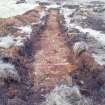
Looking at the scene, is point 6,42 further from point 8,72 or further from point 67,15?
point 67,15

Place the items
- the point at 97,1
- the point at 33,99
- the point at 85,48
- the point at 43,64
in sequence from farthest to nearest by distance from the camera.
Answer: the point at 97,1
the point at 85,48
the point at 43,64
the point at 33,99

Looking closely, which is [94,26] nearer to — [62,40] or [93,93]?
[62,40]

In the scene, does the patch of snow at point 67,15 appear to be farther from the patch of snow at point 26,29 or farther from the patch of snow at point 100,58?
the patch of snow at point 100,58

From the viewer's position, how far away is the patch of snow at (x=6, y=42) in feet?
51.9

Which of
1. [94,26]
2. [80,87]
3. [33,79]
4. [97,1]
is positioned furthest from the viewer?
[97,1]

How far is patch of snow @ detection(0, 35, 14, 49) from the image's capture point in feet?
51.9

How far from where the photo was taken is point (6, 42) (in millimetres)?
16375

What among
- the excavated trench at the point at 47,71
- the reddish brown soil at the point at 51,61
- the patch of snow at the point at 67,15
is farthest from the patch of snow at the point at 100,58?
the patch of snow at the point at 67,15

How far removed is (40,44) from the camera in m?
17.7

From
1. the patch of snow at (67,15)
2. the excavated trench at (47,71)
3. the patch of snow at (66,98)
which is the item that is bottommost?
the patch of snow at (67,15)

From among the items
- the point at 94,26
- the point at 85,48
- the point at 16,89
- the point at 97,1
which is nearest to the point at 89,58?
the point at 85,48

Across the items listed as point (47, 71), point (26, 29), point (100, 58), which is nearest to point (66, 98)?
point (47, 71)

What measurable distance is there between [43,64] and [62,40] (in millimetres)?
4841

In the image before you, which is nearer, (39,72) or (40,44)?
(39,72)
